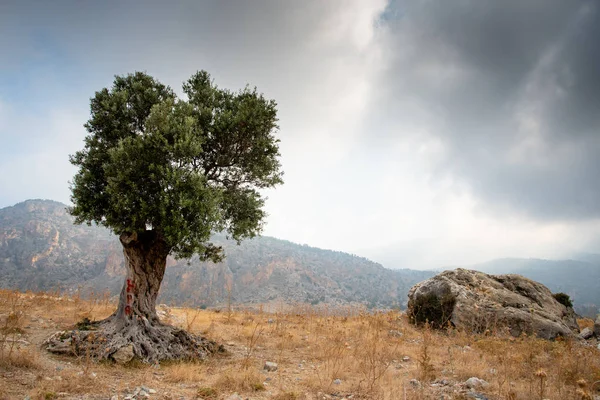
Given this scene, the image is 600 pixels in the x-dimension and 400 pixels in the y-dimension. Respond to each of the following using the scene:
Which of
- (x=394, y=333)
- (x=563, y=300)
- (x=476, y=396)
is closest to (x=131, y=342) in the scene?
(x=476, y=396)

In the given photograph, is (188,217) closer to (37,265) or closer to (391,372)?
(391,372)

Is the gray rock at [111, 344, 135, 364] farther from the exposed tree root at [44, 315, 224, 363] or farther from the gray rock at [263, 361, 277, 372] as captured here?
the gray rock at [263, 361, 277, 372]

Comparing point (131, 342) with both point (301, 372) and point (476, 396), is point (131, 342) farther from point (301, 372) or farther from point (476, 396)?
point (476, 396)

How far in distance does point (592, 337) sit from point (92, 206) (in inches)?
1204

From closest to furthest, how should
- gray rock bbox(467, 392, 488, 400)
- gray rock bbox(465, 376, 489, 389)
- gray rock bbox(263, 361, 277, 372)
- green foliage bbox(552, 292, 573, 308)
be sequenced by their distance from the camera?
1. gray rock bbox(467, 392, 488, 400)
2. gray rock bbox(465, 376, 489, 389)
3. gray rock bbox(263, 361, 277, 372)
4. green foliage bbox(552, 292, 573, 308)

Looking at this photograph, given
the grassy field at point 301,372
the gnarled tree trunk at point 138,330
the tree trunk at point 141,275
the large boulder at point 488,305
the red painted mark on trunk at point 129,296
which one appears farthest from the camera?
the large boulder at point 488,305

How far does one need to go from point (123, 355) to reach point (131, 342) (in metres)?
0.61

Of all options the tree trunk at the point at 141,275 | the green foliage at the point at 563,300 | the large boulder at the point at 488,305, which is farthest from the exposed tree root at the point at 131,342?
the green foliage at the point at 563,300

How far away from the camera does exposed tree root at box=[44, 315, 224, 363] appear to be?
34.1ft

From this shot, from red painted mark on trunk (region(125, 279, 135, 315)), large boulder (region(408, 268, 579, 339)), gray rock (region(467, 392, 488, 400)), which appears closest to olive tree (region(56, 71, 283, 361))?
red painted mark on trunk (region(125, 279, 135, 315))

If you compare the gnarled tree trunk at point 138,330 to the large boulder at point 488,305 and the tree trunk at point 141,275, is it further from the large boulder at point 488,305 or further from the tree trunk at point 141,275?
the large boulder at point 488,305

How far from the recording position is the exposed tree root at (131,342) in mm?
10406

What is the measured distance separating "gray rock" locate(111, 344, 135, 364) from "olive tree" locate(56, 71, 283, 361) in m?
0.19

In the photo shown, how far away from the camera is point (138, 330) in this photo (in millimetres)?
11734
